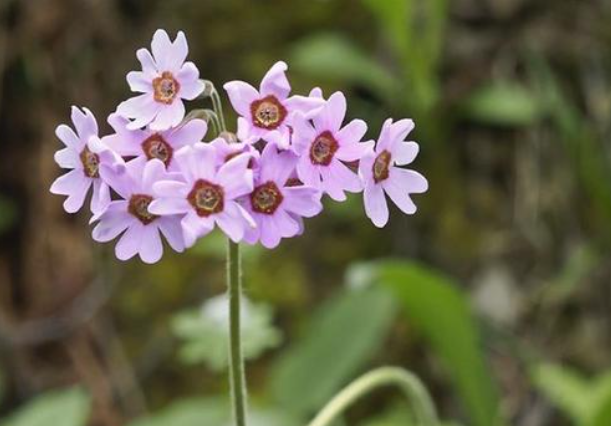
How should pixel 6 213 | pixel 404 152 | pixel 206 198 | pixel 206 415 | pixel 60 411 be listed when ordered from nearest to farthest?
pixel 206 198 < pixel 404 152 < pixel 60 411 < pixel 206 415 < pixel 6 213

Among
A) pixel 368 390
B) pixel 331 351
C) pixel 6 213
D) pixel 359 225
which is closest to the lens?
pixel 368 390

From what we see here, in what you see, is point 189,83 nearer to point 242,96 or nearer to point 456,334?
point 242,96

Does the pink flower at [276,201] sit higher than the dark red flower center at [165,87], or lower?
lower

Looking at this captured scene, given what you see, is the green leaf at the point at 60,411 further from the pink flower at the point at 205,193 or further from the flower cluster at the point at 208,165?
the pink flower at the point at 205,193

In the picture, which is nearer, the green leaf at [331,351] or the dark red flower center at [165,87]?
the dark red flower center at [165,87]

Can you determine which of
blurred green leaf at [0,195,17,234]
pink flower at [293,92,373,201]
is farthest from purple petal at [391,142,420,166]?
blurred green leaf at [0,195,17,234]

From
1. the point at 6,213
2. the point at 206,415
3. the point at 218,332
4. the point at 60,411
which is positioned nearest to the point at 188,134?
the point at 218,332

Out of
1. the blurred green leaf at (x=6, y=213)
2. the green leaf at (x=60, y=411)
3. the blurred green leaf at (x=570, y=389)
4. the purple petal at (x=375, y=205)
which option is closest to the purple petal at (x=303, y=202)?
the purple petal at (x=375, y=205)
